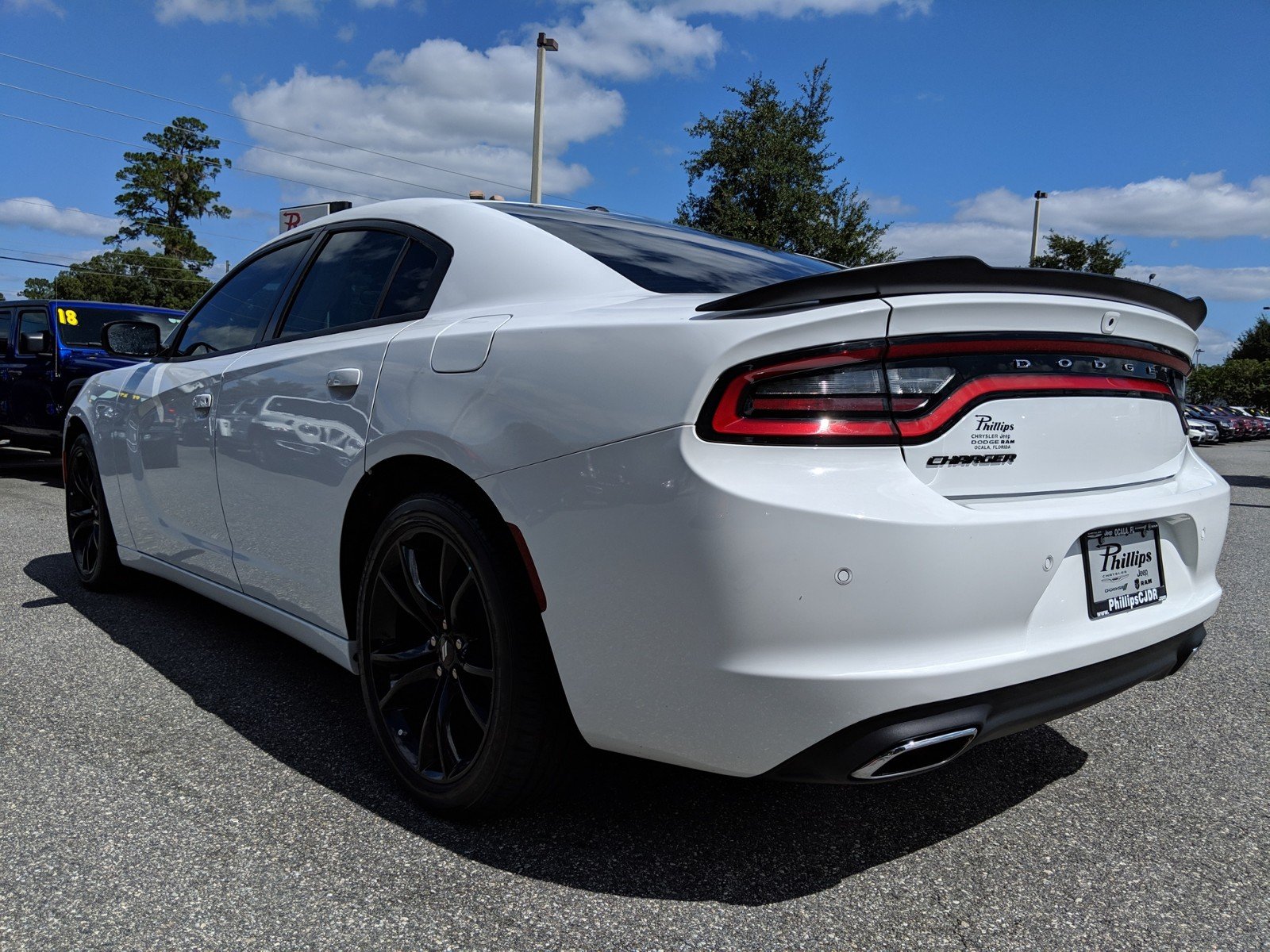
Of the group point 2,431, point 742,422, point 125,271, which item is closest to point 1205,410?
point 2,431

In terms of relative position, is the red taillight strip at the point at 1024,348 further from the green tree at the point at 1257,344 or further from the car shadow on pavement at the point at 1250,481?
the green tree at the point at 1257,344

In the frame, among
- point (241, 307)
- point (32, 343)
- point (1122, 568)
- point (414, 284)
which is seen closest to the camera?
point (1122, 568)

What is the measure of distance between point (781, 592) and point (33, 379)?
1026cm

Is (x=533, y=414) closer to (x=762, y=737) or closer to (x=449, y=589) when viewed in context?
(x=449, y=589)

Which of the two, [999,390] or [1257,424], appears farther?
[1257,424]

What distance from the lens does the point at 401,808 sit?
247 cm

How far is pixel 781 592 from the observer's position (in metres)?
1.74

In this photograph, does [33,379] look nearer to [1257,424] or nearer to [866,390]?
[866,390]

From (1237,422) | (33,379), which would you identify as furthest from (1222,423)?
(33,379)

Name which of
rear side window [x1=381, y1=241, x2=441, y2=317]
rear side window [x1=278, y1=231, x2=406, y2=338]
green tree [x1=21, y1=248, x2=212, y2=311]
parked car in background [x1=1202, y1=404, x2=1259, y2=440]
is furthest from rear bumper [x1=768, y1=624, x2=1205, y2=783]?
green tree [x1=21, y1=248, x2=212, y2=311]

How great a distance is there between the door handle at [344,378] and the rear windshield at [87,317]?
7.92 meters

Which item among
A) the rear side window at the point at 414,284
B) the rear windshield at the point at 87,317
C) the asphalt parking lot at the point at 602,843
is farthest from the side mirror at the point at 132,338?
the rear windshield at the point at 87,317

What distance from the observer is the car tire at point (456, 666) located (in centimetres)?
215

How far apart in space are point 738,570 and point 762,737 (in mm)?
328
